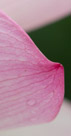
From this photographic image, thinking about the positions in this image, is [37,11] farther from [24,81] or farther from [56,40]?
[24,81]

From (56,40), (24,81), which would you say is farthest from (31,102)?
(56,40)

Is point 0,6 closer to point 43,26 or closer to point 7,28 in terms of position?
point 43,26

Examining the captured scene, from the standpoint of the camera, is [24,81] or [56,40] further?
[56,40]

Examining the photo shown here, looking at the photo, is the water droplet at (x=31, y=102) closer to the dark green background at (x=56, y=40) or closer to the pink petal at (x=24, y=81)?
the pink petal at (x=24, y=81)

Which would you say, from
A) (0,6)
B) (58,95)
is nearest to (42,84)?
(58,95)

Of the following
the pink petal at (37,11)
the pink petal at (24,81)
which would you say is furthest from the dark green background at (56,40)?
the pink petal at (24,81)
